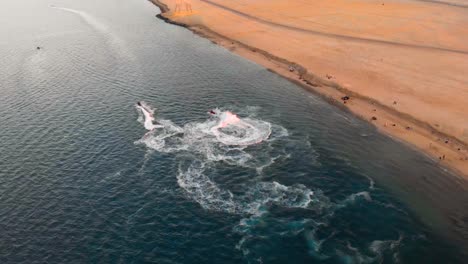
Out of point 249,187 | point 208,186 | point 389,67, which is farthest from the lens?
point 389,67

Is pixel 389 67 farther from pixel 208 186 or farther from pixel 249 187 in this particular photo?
pixel 208 186

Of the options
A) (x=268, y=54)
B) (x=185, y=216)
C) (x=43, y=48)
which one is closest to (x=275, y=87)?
(x=268, y=54)

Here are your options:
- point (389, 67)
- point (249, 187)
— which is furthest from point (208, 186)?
point (389, 67)

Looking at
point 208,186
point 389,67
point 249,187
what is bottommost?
point 208,186

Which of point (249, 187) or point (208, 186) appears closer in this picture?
point (249, 187)

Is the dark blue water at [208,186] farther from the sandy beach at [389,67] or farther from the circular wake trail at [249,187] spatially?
the sandy beach at [389,67]

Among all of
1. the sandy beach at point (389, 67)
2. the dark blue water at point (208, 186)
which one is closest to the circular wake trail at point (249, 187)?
the dark blue water at point (208, 186)
